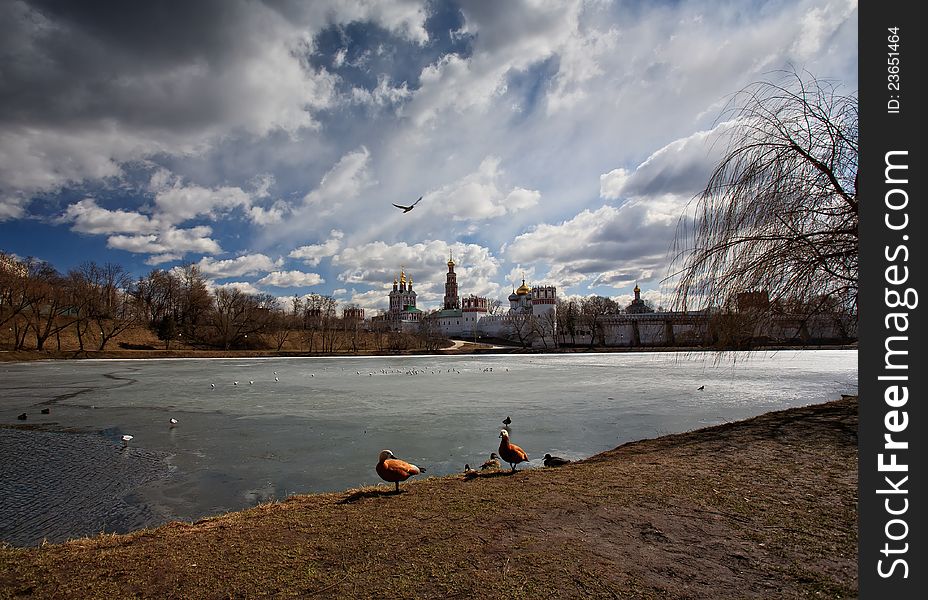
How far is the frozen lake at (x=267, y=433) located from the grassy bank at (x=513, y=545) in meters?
1.67

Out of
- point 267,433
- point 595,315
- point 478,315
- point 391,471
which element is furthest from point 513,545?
point 478,315

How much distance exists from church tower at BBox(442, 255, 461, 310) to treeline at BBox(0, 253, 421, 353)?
40.4m

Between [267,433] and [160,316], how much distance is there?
67608 millimetres

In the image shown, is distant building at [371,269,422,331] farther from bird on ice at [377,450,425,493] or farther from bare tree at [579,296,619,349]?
bird on ice at [377,450,425,493]

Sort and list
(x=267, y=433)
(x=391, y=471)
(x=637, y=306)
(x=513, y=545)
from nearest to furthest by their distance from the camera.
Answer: (x=513, y=545), (x=391, y=471), (x=267, y=433), (x=637, y=306)

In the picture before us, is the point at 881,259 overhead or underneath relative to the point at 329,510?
overhead

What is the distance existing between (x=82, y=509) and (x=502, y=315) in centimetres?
9493

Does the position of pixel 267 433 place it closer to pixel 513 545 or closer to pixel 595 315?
pixel 513 545

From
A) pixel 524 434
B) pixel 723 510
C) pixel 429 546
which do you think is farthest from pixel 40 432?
pixel 723 510

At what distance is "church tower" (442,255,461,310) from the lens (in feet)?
378

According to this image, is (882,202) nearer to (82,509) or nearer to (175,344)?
(82,509)

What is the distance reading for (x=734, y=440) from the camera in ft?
24.7

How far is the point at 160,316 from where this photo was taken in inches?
2571

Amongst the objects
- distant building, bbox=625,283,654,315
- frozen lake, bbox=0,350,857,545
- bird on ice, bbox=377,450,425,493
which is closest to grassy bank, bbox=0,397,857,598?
bird on ice, bbox=377,450,425,493
